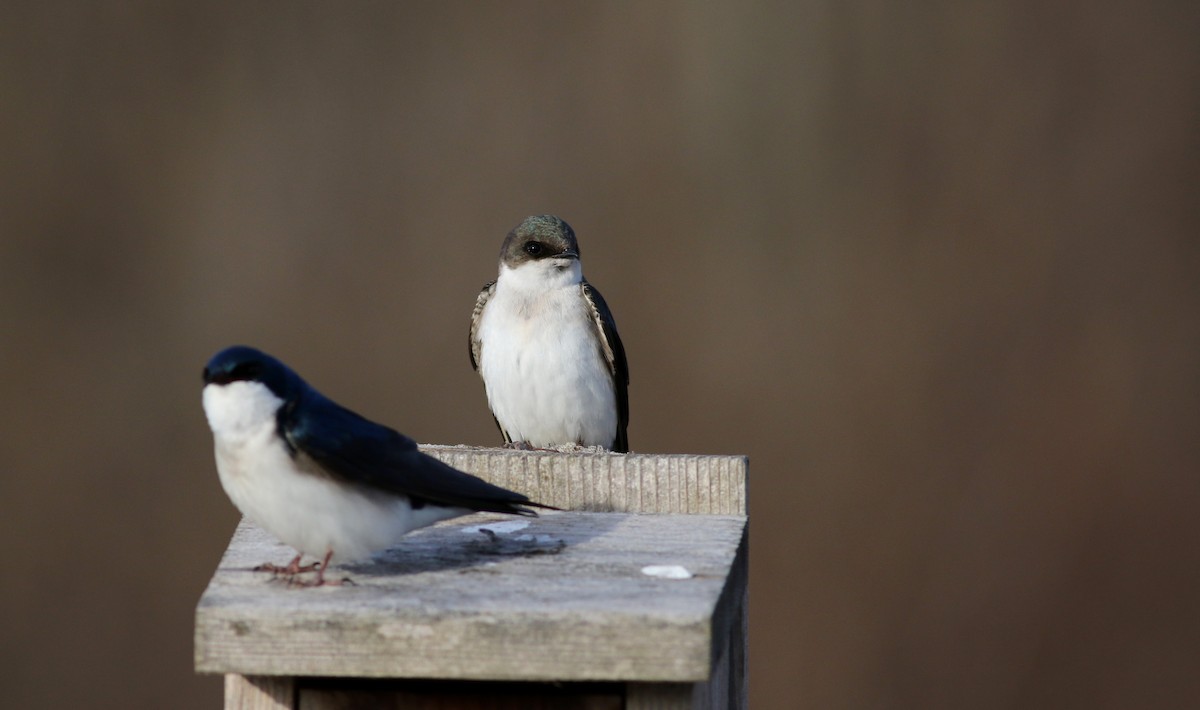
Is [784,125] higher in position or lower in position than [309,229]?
higher

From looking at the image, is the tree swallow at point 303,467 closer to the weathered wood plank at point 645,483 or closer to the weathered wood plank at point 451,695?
the weathered wood plank at point 451,695

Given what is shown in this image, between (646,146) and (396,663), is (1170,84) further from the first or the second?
(396,663)

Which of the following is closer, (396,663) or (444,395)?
(396,663)

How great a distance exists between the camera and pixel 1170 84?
591 centimetres

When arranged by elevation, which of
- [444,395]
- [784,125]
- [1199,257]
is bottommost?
[444,395]

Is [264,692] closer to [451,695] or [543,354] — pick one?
[451,695]

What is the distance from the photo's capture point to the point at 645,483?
307cm

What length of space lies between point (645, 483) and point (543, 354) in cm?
155

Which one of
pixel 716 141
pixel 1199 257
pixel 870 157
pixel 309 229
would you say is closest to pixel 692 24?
pixel 716 141

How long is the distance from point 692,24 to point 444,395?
160 centimetres

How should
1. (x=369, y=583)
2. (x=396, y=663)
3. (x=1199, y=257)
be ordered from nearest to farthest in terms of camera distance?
(x=396, y=663) → (x=369, y=583) → (x=1199, y=257)

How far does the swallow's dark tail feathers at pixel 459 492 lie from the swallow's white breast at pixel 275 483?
0.29ft

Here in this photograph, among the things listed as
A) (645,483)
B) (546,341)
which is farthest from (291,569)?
(546,341)

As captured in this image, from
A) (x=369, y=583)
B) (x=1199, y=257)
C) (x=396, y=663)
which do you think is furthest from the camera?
(x=1199, y=257)
